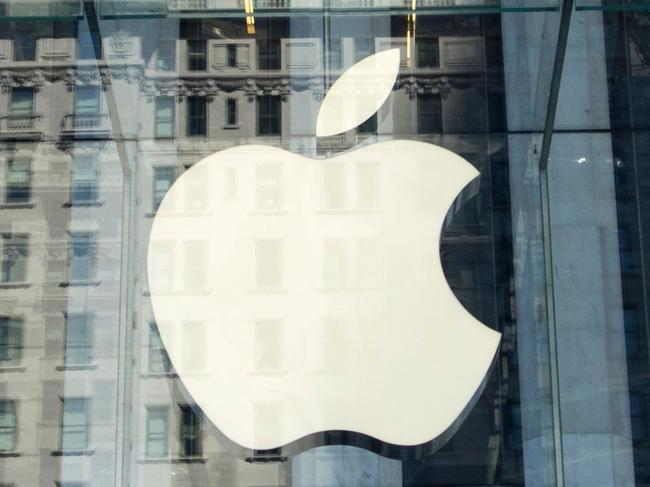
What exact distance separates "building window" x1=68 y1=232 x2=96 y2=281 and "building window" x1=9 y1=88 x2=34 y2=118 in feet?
4.92

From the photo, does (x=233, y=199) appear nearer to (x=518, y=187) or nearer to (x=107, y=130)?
(x=107, y=130)

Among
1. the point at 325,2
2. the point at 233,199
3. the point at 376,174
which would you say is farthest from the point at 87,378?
the point at 325,2

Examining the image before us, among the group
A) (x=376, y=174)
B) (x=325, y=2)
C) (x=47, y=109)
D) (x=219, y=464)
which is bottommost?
(x=219, y=464)

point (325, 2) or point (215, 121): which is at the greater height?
point (325, 2)

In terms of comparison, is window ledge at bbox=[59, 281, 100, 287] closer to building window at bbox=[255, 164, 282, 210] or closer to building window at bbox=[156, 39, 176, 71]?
building window at bbox=[255, 164, 282, 210]

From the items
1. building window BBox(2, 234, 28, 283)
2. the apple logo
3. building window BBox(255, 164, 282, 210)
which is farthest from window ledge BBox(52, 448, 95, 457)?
building window BBox(255, 164, 282, 210)

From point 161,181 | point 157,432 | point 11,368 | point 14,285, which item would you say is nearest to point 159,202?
point 161,181

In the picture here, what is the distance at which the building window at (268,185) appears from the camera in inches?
482

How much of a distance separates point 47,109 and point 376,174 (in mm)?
3619

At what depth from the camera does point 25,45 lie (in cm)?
1250

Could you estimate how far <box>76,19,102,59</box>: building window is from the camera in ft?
41.1

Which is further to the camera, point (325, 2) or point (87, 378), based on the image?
point (325, 2)

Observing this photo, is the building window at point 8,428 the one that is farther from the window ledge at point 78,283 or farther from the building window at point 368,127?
the building window at point 368,127

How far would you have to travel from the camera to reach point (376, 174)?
1220 centimetres
